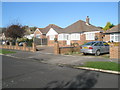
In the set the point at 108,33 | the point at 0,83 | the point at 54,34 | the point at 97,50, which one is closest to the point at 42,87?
the point at 0,83

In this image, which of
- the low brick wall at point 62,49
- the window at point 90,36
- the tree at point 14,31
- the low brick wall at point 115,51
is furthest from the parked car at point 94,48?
the tree at point 14,31

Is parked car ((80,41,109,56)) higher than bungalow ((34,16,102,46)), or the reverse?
bungalow ((34,16,102,46))

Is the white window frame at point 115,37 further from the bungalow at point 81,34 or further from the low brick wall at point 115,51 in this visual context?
the low brick wall at point 115,51

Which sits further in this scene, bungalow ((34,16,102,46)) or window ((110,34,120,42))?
bungalow ((34,16,102,46))

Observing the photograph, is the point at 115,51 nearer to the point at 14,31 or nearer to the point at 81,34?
the point at 81,34

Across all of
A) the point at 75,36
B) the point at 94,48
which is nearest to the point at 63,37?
the point at 75,36

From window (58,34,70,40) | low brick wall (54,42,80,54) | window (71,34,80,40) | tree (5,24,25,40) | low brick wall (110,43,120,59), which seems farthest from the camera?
tree (5,24,25,40)

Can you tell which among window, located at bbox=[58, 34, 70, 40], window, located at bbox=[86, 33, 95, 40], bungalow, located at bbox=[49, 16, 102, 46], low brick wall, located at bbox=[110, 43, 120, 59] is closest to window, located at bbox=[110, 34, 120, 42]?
bungalow, located at bbox=[49, 16, 102, 46]

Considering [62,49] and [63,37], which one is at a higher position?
[63,37]

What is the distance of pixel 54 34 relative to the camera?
35.8 m

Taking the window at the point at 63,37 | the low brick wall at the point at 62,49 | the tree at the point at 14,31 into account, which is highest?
the tree at the point at 14,31

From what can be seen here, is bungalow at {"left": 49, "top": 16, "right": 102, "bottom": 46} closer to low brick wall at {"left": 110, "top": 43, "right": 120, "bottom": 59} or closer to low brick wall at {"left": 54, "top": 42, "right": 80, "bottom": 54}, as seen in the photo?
low brick wall at {"left": 54, "top": 42, "right": 80, "bottom": 54}

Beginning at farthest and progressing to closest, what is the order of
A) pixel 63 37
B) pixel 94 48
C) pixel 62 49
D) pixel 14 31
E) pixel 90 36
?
pixel 14 31 < pixel 63 37 < pixel 90 36 < pixel 62 49 < pixel 94 48

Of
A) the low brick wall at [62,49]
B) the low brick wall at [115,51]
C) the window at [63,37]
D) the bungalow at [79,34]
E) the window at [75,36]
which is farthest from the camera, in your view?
the window at [63,37]
